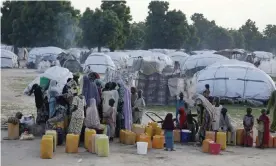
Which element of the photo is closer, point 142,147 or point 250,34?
point 142,147

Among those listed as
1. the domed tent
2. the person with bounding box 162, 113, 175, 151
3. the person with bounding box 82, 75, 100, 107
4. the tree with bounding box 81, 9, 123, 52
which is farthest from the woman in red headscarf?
the tree with bounding box 81, 9, 123, 52

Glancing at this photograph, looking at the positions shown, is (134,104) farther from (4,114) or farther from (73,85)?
(4,114)

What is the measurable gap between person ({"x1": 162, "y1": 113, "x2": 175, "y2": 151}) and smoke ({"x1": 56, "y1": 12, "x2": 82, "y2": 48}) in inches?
1284

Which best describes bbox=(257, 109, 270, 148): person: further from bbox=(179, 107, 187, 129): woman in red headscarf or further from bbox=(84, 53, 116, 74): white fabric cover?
bbox=(84, 53, 116, 74): white fabric cover

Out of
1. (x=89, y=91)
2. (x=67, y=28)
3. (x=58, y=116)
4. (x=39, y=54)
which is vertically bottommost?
(x=58, y=116)

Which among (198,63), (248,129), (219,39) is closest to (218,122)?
(248,129)

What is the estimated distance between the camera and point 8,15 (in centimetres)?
5012

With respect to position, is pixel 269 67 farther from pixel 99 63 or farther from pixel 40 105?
pixel 40 105

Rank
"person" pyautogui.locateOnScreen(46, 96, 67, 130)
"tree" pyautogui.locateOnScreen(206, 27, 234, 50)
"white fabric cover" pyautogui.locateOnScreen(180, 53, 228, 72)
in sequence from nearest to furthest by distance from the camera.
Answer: "person" pyautogui.locateOnScreen(46, 96, 67, 130) < "white fabric cover" pyautogui.locateOnScreen(180, 53, 228, 72) < "tree" pyautogui.locateOnScreen(206, 27, 234, 50)

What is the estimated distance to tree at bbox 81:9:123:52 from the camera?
140ft

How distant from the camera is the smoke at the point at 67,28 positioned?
40750 mm

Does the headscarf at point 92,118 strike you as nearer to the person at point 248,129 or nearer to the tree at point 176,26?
the person at point 248,129

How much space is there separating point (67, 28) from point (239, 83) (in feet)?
86.9

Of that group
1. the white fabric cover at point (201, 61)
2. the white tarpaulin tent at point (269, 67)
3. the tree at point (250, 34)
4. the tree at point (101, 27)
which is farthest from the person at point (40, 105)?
the tree at point (250, 34)
